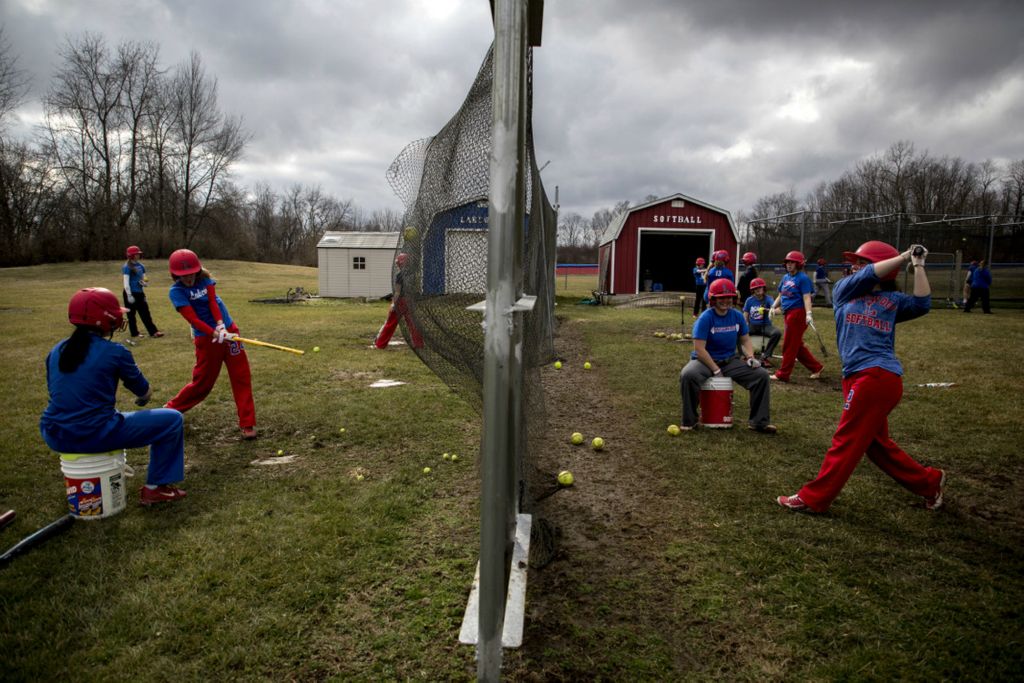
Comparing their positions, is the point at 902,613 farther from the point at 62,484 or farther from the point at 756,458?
the point at 62,484

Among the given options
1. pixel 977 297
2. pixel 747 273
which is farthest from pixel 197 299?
pixel 977 297

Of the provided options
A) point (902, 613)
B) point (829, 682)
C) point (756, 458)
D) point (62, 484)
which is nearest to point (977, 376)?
point (756, 458)

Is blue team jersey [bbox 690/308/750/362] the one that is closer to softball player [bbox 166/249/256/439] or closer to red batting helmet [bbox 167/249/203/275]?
softball player [bbox 166/249/256/439]

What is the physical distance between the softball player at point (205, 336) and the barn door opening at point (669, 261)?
79.6 feet

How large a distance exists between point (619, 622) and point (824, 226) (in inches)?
948

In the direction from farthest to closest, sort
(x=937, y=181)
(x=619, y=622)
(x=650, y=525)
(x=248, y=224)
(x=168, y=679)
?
(x=248, y=224) < (x=937, y=181) < (x=650, y=525) < (x=619, y=622) < (x=168, y=679)

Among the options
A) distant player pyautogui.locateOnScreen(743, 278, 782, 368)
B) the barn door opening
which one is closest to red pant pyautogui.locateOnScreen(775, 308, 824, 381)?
distant player pyautogui.locateOnScreen(743, 278, 782, 368)

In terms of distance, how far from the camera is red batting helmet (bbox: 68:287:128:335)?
3.97 m

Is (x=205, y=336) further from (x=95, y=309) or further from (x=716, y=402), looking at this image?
(x=716, y=402)

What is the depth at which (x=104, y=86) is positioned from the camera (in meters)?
47.5

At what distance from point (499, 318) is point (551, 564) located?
203cm

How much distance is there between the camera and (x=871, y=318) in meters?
4.07

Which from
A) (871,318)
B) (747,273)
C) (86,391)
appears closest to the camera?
(86,391)

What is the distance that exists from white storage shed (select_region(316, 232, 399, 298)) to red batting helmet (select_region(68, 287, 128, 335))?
21.6 metres
